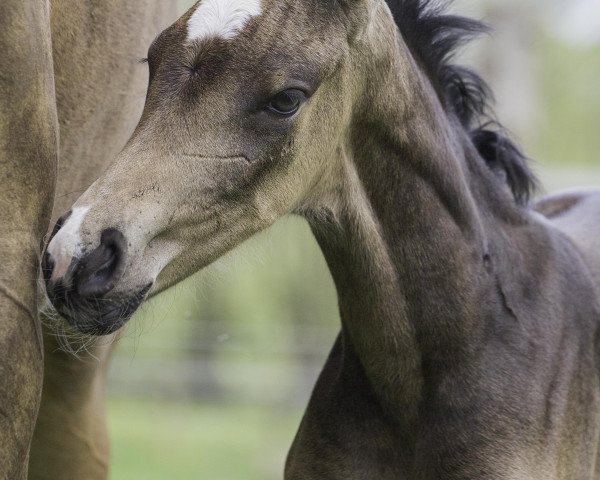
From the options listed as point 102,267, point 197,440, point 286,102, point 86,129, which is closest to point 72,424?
point 86,129

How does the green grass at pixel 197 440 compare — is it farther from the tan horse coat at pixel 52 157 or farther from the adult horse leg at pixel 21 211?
the adult horse leg at pixel 21 211

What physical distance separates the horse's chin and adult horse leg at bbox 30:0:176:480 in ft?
2.35

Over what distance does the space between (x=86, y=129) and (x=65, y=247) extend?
1.08 m

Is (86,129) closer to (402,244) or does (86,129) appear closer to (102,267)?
(102,267)

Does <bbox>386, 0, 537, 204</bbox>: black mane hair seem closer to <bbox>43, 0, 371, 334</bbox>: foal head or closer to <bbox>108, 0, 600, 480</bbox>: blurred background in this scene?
<bbox>43, 0, 371, 334</bbox>: foal head

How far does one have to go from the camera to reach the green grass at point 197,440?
9.84 meters

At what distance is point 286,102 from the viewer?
3467mm

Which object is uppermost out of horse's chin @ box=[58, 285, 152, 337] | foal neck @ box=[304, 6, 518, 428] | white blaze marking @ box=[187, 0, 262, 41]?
white blaze marking @ box=[187, 0, 262, 41]

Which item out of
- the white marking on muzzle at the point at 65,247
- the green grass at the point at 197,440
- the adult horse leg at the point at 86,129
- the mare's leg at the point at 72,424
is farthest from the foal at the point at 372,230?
the green grass at the point at 197,440

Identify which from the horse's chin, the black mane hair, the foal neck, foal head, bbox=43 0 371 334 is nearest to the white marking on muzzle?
foal head, bbox=43 0 371 334

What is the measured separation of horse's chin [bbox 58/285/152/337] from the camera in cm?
315

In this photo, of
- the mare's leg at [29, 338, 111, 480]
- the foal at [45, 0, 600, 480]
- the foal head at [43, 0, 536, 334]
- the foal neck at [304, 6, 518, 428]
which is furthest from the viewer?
the mare's leg at [29, 338, 111, 480]

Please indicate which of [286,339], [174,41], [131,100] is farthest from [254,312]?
[174,41]

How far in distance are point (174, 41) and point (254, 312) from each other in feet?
34.3
